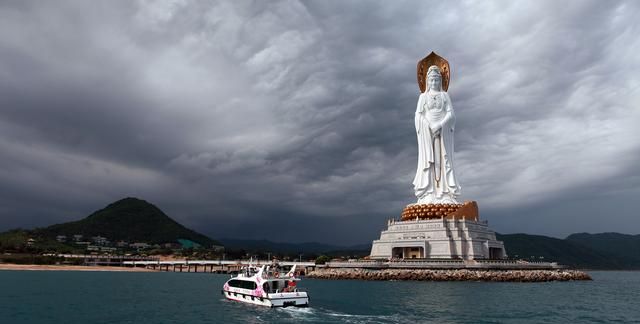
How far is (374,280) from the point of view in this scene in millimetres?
70688

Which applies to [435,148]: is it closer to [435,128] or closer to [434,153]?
[434,153]

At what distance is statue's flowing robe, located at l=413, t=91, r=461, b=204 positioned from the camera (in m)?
82.9

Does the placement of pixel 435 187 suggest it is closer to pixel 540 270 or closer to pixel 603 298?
pixel 540 270

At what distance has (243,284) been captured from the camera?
43188 mm

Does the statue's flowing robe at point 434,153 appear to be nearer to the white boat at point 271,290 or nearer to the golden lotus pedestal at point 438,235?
the golden lotus pedestal at point 438,235

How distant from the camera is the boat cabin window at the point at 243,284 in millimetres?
41438

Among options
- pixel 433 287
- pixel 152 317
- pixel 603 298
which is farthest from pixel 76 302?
pixel 603 298

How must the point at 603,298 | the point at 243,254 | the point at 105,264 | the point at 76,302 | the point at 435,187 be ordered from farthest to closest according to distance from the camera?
the point at 243,254 → the point at 105,264 → the point at 435,187 → the point at 603,298 → the point at 76,302

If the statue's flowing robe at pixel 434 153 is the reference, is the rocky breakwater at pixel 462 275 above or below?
below

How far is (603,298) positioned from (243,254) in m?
131

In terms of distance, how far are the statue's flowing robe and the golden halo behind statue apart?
3609mm

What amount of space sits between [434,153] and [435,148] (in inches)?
34.0

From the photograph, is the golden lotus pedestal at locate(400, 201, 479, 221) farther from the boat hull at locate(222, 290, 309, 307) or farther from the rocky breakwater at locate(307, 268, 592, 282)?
the boat hull at locate(222, 290, 309, 307)

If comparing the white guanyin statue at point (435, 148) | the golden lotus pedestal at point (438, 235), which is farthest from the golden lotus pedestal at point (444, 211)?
the white guanyin statue at point (435, 148)
